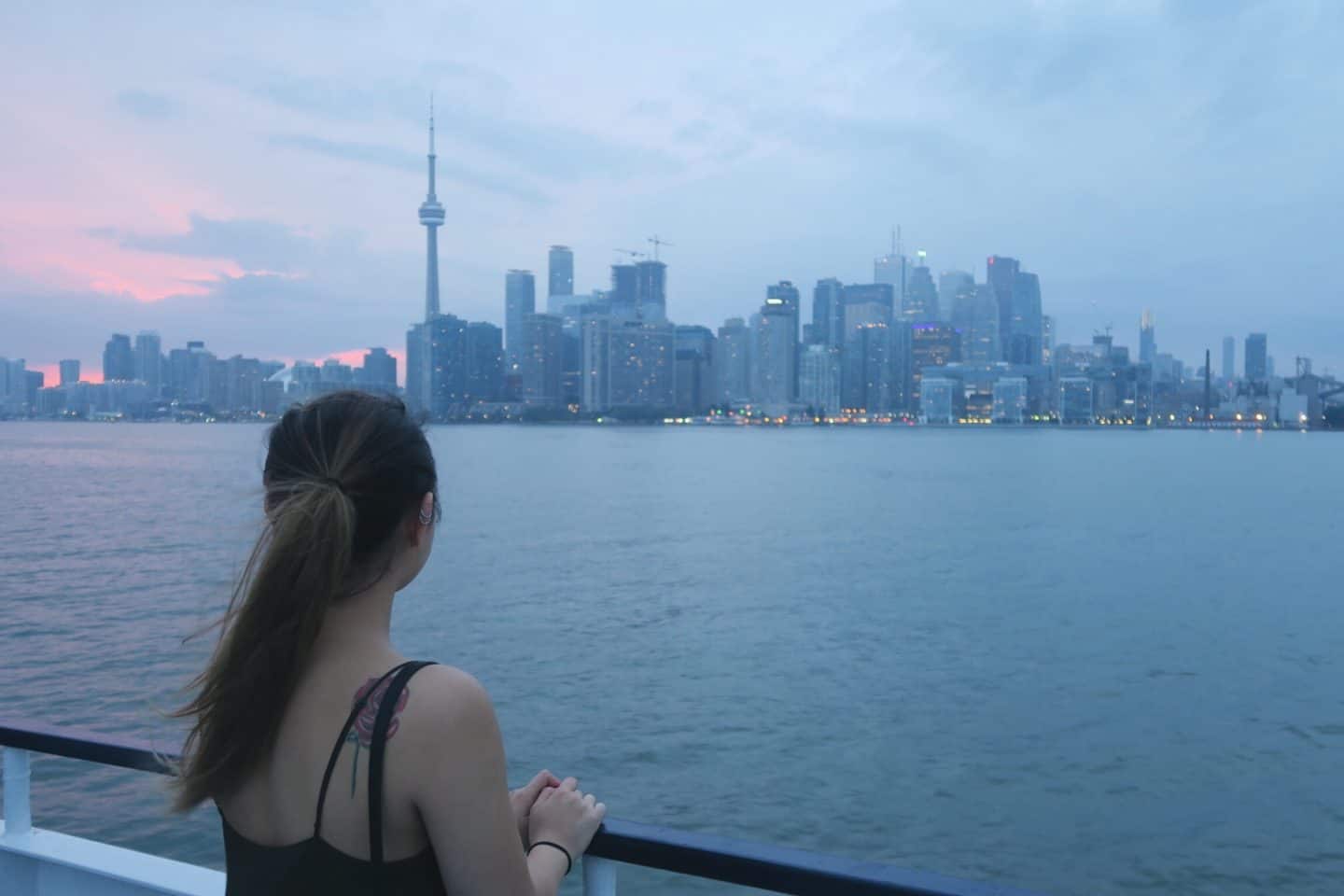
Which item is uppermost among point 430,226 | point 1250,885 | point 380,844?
point 430,226

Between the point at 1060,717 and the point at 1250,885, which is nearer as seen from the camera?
the point at 1250,885

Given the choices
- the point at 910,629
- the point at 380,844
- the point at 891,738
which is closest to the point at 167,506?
the point at 910,629

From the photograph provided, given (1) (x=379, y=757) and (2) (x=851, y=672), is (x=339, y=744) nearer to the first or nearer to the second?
(1) (x=379, y=757)

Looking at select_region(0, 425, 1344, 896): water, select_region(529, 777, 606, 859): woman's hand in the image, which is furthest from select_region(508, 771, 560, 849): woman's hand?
select_region(0, 425, 1344, 896): water

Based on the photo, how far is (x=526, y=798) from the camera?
162 centimetres

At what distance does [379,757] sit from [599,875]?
0.63m

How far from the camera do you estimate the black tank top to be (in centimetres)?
127

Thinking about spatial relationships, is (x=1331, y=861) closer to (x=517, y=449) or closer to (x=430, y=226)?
(x=517, y=449)

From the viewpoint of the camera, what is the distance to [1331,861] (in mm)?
9961

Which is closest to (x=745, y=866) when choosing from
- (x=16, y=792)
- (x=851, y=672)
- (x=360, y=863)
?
(x=360, y=863)

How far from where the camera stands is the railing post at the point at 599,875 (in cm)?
174

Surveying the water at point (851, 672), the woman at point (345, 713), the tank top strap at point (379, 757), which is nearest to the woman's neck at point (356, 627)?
the woman at point (345, 713)

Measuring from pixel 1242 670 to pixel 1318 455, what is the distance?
103818mm

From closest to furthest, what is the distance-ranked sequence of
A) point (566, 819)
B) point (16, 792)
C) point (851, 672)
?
point (566, 819) < point (16, 792) < point (851, 672)
